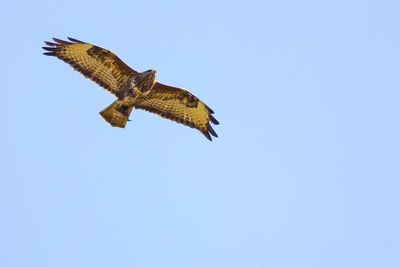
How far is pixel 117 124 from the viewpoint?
53.9 ft

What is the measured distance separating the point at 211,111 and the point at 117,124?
2826mm

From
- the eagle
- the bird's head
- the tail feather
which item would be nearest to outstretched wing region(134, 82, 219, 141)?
the eagle

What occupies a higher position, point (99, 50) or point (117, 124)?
point (99, 50)

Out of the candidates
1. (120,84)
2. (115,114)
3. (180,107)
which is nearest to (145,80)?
(120,84)

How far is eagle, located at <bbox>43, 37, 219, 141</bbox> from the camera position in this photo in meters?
16.4

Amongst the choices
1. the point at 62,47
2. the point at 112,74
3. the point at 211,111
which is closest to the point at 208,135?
the point at 211,111

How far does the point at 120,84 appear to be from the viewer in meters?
16.6

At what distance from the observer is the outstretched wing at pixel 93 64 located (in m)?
16.5

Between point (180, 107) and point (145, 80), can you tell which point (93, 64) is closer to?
point (145, 80)

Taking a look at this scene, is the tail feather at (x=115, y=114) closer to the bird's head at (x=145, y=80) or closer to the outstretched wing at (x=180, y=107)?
the outstretched wing at (x=180, y=107)

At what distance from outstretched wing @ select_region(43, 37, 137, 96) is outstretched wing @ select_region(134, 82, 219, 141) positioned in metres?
0.85

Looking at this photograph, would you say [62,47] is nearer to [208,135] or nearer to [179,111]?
[179,111]

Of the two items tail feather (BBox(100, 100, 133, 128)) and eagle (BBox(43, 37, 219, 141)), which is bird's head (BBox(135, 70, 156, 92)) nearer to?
Answer: eagle (BBox(43, 37, 219, 141))

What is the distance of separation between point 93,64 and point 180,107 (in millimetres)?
2810
